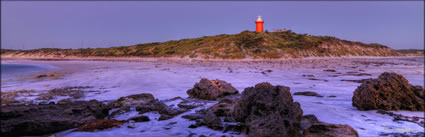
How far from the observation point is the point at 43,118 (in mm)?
3820

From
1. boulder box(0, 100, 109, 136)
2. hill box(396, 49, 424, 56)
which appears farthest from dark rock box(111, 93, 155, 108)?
hill box(396, 49, 424, 56)

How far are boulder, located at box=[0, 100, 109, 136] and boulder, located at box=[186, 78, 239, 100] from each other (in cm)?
236

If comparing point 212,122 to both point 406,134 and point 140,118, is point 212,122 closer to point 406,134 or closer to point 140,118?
point 140,118

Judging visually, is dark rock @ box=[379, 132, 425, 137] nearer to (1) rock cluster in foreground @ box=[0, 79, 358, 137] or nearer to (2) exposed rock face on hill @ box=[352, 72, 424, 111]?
(1) rock cluster in foreground @ box=[0, 79, 358, 137]

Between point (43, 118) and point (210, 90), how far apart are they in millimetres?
3381

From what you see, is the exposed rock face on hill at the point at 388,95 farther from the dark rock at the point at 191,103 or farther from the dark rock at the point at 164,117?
the dark rock at the point at 164,117

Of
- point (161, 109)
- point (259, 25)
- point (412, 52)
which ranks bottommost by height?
point (161, 109)

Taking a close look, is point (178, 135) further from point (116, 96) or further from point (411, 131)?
point (116, 96)

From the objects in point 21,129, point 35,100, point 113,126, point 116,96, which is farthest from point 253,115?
point 35,100

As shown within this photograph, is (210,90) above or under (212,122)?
above

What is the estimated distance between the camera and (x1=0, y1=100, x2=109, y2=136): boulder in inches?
140

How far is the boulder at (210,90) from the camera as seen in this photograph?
6.20 metres

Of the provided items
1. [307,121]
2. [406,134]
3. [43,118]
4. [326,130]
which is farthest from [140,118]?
[406,134]

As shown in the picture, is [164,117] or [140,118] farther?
[164,117]
